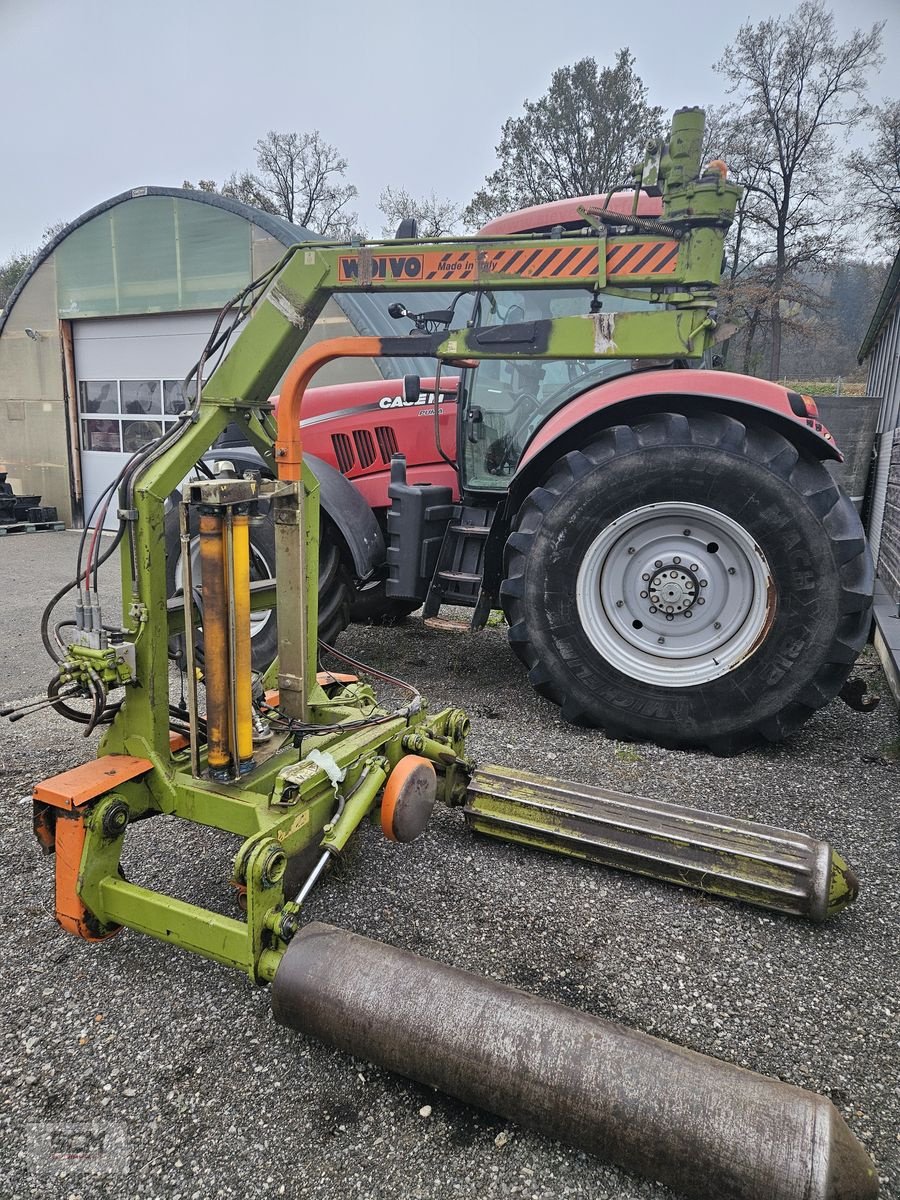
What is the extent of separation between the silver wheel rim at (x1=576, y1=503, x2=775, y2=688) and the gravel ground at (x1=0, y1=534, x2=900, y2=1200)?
56 centimetres

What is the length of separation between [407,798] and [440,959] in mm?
494

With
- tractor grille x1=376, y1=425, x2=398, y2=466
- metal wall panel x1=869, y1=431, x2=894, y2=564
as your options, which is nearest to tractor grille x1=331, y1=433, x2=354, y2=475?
tractor grille x1=376, y1=425, x2=398, y2=466

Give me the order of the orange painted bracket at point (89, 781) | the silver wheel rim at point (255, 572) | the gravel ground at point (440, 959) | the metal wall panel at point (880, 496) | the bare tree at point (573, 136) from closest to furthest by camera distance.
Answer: the gravel ground at point (440, 959) < the orange painted bracket at point (89, 781) < the silver wheel rim at point (255, 572) < the metal wall panel at point (880, 496) < the bare tree at point (573, 136)

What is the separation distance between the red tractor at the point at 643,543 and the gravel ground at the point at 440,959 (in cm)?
44

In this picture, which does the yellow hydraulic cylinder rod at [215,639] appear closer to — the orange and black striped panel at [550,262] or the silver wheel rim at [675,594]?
the orange and black striped panel at [550,262]

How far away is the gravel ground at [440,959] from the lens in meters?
1.84

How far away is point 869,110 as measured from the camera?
22594 mm

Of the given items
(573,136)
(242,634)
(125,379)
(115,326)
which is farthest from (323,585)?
(573,136)

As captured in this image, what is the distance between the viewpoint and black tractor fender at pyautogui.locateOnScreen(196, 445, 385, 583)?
4.71m

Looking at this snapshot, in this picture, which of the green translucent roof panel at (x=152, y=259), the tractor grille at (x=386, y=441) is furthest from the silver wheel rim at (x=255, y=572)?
the green translucent roof panel at (x=152, y=259)

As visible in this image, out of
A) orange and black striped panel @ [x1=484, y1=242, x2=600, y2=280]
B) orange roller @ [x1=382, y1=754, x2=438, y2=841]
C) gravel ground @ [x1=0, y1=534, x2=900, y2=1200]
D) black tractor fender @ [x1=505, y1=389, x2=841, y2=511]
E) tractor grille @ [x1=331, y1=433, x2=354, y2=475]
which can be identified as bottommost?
gravel ground @ [x1=0, y1=534, x2=900, y2=1200]

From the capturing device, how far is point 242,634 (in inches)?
100.0

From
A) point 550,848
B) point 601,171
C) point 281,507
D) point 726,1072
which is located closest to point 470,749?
point 550,848

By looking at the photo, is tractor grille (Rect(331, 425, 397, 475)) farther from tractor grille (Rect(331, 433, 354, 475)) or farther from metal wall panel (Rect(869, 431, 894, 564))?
metal wall panel (Rect(869, 431, 894, 564))
